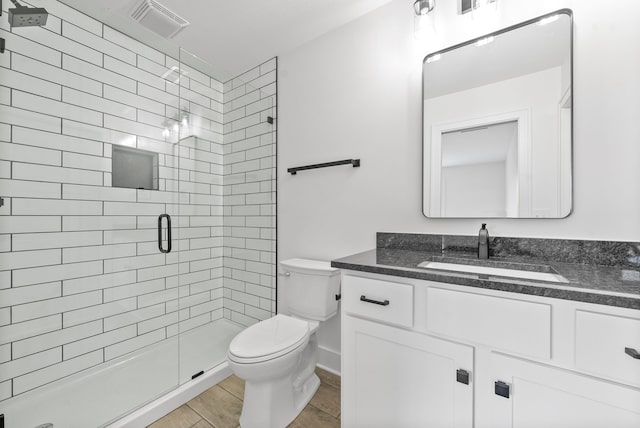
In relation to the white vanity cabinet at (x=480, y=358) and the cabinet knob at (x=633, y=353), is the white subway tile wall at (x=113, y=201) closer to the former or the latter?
the white vanity cabinet at (x=480, y=358)

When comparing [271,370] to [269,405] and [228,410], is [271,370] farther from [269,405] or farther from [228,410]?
[228,410]

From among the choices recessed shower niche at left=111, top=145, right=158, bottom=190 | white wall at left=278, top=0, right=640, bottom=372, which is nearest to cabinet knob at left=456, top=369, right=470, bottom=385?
white wall at left=278, top=0, right=640, bottom=372

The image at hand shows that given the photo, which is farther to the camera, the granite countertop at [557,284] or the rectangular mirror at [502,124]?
the rectangular mirror at [502,124]

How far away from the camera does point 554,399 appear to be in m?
0.79

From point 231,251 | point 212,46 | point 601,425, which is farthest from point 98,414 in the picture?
point 212,46

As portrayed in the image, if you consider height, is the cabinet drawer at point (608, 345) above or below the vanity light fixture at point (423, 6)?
below

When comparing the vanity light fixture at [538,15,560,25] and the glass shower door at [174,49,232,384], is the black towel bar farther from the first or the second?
the vanity light fixture at [538,15,560,25]

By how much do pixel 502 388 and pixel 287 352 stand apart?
898 mm

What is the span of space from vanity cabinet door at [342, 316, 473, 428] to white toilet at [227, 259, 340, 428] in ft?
1.18

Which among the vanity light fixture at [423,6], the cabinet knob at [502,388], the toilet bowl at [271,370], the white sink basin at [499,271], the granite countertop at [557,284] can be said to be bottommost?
the toilet bowl at [271,370]

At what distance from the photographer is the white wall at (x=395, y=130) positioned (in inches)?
43.8

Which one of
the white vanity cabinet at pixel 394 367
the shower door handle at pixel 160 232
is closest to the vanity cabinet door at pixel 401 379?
the white vanity cabinet at pixel 394 367

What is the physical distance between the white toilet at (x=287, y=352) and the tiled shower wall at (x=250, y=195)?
21.9 inches

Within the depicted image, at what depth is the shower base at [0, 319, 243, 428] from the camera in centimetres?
139
